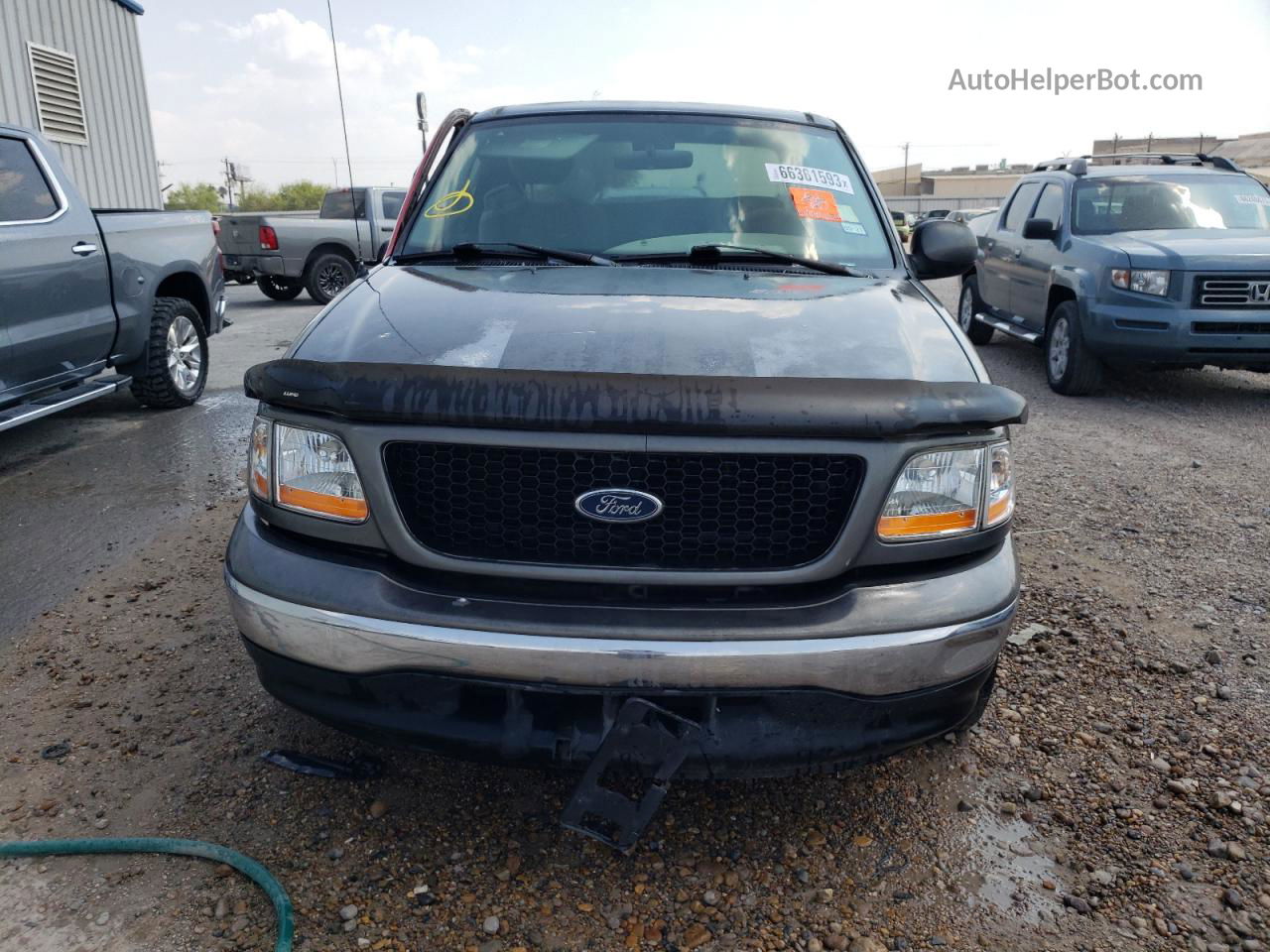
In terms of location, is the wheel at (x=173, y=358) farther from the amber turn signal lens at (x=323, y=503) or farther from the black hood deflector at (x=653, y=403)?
the black hood deflector at (x=653, y=403)

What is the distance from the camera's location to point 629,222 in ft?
10.2

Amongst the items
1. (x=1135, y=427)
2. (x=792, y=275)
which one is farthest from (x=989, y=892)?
(x=1135, y=427)

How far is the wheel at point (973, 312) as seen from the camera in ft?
32.6

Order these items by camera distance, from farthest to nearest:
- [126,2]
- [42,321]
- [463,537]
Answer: [126,2] < [42,321] < [463,537]

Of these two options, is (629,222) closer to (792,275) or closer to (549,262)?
(549,262)

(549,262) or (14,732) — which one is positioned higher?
(549,262)

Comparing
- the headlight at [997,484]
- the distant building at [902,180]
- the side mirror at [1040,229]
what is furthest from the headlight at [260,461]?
the distant building at [902,180]

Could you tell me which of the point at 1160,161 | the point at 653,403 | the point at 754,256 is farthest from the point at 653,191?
the point at 1160,161

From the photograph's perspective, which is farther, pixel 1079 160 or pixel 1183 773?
Result: pixel 1079 160

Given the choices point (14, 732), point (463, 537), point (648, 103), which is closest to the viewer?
point (463, 537)

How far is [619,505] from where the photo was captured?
6.36ft

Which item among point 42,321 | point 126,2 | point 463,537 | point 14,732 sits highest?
point 126,2

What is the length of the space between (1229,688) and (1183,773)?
0.61 m

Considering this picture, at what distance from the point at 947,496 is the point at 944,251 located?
1.58 m
